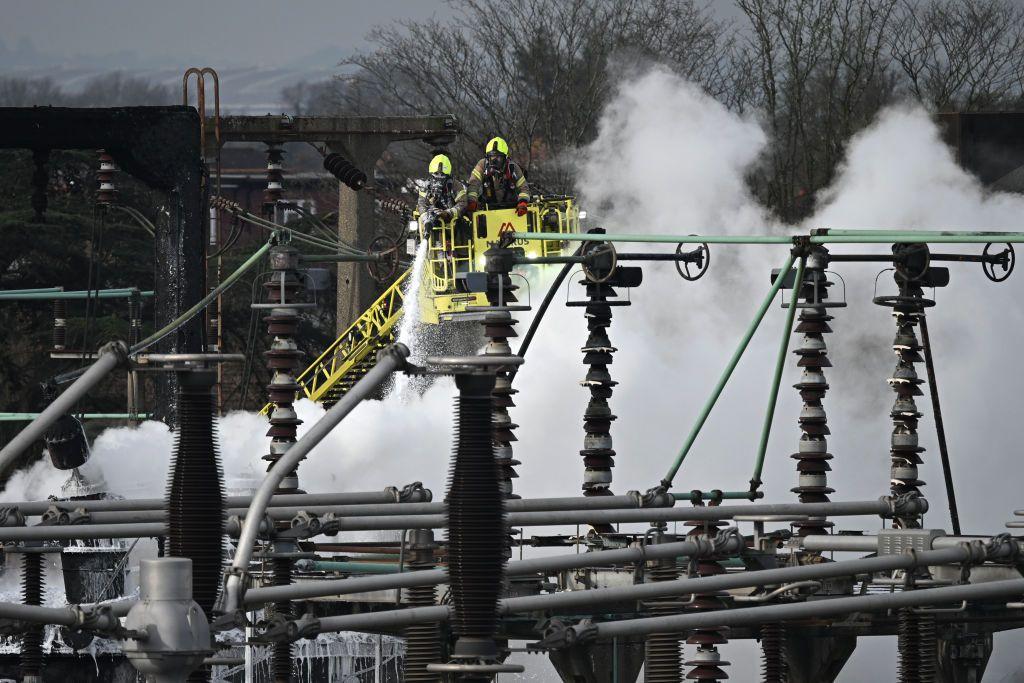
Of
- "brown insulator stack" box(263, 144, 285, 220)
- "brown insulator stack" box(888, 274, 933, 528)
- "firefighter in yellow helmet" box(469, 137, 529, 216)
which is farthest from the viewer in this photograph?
"brown insulator stack" box(263, 144, 285, 220)

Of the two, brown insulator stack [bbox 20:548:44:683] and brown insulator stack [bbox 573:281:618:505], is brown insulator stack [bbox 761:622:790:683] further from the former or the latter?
brown insulator stack [bbox 20:548:44:683]

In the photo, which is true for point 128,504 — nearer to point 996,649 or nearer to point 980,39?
point 996,649

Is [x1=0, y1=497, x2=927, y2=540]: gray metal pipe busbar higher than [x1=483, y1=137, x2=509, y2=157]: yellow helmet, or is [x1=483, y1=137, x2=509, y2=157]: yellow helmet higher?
[x1=483, y1=137, x2=509, y2=157]: yellow helmet

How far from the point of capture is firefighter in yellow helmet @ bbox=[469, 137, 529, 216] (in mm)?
34812

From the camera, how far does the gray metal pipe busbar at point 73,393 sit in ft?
44.7

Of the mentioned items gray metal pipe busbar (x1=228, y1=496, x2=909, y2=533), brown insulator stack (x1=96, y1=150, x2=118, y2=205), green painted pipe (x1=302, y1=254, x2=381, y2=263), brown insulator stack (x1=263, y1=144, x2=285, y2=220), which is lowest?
gray metal pipe busbar (x1=228, y1=496, x2=909, y2=533)

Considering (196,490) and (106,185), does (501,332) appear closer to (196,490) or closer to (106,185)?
(196,490)

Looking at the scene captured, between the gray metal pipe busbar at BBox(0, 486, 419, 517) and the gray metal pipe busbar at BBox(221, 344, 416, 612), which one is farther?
the gray metal pipe busbar at BBox(0, 486, 419, 517)

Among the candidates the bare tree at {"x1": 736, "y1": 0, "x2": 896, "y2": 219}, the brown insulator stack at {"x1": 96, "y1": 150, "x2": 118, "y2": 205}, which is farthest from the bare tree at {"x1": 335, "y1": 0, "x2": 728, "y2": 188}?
the brown insulator stack at {"x1": 96, "y1": 150, "x2": 118, "y2": 205}

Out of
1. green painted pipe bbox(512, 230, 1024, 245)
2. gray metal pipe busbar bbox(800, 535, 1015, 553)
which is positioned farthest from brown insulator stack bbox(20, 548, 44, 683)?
gray metal pipe busbar bbox(800, 535, 1015, 553)

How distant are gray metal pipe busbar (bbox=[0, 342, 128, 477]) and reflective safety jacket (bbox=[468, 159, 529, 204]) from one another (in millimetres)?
20854

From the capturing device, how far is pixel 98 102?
10925 cm

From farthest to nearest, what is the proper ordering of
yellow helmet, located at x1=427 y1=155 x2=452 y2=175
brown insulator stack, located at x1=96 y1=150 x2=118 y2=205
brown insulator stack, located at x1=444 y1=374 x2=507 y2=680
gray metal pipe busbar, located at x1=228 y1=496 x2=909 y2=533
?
yellow helmet, located at x1=427 y1=155 x2=452 y2=175 → brown insulator stack, located at x1=96 y1=150 x2=118 y2=205 → gray metal pipe busbar, located at x1=228 y1=496 x2=909 y2=533 → brown insulator stack, located at x1=444 y1=374 x2=507 y2=680

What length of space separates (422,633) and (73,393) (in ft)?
17.0
